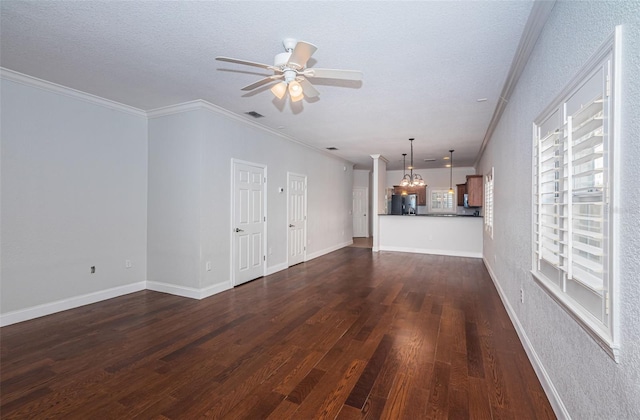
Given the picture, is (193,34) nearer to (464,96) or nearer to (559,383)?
(464,96)

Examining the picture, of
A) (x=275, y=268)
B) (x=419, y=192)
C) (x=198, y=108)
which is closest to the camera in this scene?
(x=198, y=108)

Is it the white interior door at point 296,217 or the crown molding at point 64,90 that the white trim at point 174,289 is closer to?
the white interior door at point 296,217

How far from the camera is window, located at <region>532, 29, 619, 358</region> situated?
49.0 inches

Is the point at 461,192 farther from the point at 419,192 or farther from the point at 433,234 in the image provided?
the point at 433,234

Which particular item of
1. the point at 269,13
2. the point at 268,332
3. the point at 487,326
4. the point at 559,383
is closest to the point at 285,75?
the point at 269,13

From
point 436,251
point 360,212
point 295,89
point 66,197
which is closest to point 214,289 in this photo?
point 66,197

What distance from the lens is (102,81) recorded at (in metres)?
3.38

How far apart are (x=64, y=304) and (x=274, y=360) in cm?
299

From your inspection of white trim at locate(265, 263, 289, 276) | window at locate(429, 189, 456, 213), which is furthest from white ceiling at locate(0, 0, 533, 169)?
window at locate(429, 189, 456, 213)

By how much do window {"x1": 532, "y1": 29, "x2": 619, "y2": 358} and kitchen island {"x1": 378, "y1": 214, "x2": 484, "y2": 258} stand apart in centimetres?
556

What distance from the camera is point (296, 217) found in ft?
21.1

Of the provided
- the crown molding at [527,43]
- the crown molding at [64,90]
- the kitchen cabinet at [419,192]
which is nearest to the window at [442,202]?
the kitchen cabinet at [419,192]

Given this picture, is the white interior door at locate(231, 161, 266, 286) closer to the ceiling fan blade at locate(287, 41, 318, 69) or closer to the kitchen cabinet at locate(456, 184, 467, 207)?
the ceiling fan blade at locate(287, 41, 318, 69)

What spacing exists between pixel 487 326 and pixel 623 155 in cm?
253
